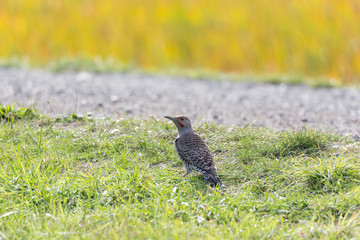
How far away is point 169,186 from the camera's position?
462 centimetres

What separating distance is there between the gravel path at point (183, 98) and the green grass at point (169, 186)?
1171 millimetres

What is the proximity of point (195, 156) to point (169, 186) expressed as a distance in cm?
36

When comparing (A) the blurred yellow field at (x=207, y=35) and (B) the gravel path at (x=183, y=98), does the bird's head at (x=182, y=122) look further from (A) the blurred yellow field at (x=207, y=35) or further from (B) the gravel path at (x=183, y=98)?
(A) the blurred yellow field at (x=207, y=35)

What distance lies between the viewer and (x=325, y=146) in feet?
17.9

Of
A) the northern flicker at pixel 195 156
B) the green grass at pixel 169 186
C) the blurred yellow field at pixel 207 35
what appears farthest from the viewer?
the blurred yellow field at pixel 207 35

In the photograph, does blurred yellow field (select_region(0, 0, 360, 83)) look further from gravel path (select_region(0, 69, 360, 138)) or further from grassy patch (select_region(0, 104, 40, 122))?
grassy patch (select_region(0, 104, 40, 122))

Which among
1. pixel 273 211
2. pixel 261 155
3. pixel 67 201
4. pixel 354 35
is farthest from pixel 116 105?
pixel 354 35

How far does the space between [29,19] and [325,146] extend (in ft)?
36.3

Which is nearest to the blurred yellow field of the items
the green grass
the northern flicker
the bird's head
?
the green grass

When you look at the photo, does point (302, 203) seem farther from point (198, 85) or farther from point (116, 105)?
point (198, 85)

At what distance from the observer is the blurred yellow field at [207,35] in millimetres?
11734

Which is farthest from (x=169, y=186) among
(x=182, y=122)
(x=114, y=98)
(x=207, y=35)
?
(x=207, y=35)

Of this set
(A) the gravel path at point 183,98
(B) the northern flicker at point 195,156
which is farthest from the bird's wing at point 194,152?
(A) the gravel path at point 183,98

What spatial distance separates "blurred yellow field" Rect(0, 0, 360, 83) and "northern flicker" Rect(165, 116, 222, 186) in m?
6.78
